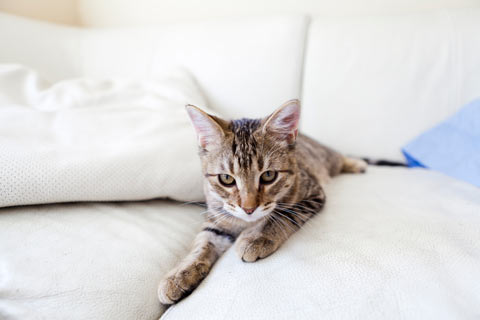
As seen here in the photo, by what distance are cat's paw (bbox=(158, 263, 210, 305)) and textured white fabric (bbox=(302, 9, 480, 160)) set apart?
987 millimetres

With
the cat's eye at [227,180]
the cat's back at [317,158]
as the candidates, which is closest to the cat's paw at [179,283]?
the cat's eye at [227,180]

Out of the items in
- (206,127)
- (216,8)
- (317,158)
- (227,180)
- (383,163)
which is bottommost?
(383,163)

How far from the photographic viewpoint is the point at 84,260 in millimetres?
673

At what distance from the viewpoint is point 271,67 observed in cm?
142

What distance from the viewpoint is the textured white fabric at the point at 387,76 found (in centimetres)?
127

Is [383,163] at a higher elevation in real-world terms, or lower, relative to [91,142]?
lower

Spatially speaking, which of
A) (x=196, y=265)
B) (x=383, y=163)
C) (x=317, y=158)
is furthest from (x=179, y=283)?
(x=383, y=163)

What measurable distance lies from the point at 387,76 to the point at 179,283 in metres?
1.26

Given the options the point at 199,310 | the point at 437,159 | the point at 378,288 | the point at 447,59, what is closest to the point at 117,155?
the point at 199,310

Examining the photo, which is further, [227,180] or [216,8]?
[216,8]

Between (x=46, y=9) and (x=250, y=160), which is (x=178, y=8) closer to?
(x=46, y=9)

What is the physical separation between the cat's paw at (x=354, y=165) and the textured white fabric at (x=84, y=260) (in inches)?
32.9

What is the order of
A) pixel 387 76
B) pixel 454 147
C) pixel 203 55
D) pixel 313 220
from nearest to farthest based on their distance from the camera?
pixel 313 220, pixel 454 147, pixel 387 76, pixel 203 55

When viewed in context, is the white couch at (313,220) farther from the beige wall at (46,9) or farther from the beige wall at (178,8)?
the beige wall at (46,9)
